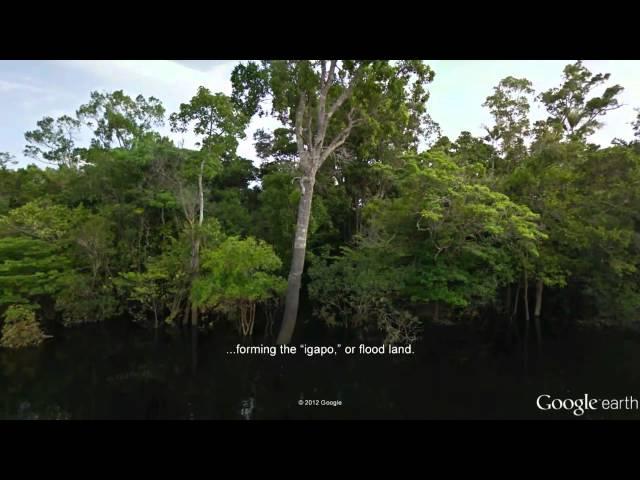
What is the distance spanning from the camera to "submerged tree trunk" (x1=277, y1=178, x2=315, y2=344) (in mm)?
8164

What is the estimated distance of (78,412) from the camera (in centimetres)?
541

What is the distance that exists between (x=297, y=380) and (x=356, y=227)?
776 centimetres

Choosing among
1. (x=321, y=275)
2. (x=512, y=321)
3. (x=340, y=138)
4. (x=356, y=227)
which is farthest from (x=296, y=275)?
(x=512, y=321)

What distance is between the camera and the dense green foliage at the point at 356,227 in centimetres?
857

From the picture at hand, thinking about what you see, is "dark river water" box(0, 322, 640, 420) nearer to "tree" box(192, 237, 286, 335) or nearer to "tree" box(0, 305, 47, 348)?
"tree" box(0, 305, 47, 348)

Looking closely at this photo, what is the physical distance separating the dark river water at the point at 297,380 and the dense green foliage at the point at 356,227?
118 cm

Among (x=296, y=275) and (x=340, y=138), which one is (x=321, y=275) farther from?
(x=340, y=138)

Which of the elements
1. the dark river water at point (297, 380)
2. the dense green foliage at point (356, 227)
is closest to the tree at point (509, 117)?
the dense green foliage at point (356, 227)

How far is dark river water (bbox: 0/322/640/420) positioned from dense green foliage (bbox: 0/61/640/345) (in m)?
1.18

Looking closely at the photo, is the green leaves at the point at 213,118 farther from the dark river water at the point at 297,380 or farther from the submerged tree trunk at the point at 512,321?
the submerged tree trunk at the point at 512,321

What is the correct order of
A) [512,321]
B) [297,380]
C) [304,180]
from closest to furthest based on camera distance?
[297,380]
[304,180]
[512,321]

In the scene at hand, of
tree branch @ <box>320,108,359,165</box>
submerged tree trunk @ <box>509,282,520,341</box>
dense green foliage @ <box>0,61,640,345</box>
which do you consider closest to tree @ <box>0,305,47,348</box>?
dense green foliage @ <box>0,61,640,345</box>

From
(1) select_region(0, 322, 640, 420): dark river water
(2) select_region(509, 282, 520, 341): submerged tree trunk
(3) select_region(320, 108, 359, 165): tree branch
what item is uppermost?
(3) select_region(320, 108, 359, 165): tree branch

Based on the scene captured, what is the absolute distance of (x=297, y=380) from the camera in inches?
260
